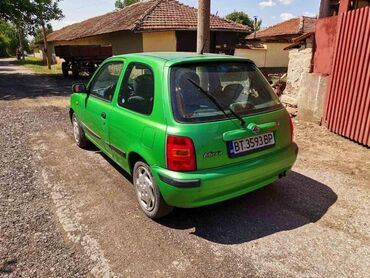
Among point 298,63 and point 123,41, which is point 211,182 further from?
point 123,41

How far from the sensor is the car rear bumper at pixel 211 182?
111 inches

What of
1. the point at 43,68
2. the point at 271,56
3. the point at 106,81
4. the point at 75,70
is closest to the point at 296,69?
the point at 106,81

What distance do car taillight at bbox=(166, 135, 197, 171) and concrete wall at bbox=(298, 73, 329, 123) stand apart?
4.97 m

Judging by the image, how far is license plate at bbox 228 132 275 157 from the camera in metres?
2.96

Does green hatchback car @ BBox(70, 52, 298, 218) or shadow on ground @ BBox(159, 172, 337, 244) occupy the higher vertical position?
green hatchback car @ BBox(70, 52, 298, 218)

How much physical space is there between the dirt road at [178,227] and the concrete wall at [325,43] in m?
2.48

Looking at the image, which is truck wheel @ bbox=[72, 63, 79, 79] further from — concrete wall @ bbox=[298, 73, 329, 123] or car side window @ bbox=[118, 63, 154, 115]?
car side window @ bbox=[118, 63, 154, 115]

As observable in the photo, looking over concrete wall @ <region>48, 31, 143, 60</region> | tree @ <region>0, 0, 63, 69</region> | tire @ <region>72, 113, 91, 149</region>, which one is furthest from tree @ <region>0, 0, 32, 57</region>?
tire @ <region>72, 113, 91, 149</region>

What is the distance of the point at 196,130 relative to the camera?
2777 mm

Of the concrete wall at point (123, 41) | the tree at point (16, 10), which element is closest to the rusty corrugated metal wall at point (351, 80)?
the concrete wall at point (123, 41)

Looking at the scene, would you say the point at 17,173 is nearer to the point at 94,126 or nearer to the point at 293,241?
the point at 94,126

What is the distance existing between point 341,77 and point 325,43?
3.33 ft

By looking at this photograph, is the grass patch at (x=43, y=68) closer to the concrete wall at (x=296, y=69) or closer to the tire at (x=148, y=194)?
the concrete wall at (x=296, y=69)

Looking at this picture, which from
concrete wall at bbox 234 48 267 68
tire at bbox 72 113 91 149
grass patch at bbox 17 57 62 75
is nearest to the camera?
tire at bbox 72 113 91 149
